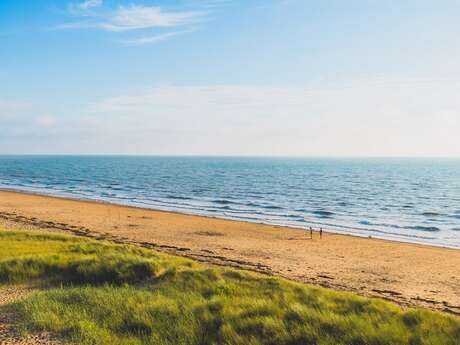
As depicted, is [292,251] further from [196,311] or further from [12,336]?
[12,336]

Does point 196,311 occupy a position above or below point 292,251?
above

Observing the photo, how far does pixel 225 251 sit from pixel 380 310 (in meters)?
17.4

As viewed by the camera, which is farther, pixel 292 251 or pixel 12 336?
pixel 292 251

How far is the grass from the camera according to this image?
9320mm

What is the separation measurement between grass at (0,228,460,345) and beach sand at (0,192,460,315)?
294 inches

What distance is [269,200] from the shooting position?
2544 inches

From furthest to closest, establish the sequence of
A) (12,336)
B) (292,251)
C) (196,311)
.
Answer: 1. (292,251)
2. (196,311)
3. (12,336)

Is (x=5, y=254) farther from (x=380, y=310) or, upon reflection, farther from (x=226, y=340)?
(x=380, y=310)

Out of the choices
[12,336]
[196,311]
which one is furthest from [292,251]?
[12,336]

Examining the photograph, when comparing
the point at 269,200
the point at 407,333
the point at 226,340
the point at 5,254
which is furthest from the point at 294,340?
the point at 269,200

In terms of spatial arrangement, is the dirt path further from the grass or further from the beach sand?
the beach sand

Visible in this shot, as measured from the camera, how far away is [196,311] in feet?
35.6

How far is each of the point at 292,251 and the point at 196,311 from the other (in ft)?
62.0

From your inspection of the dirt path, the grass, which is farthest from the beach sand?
the dirt path
